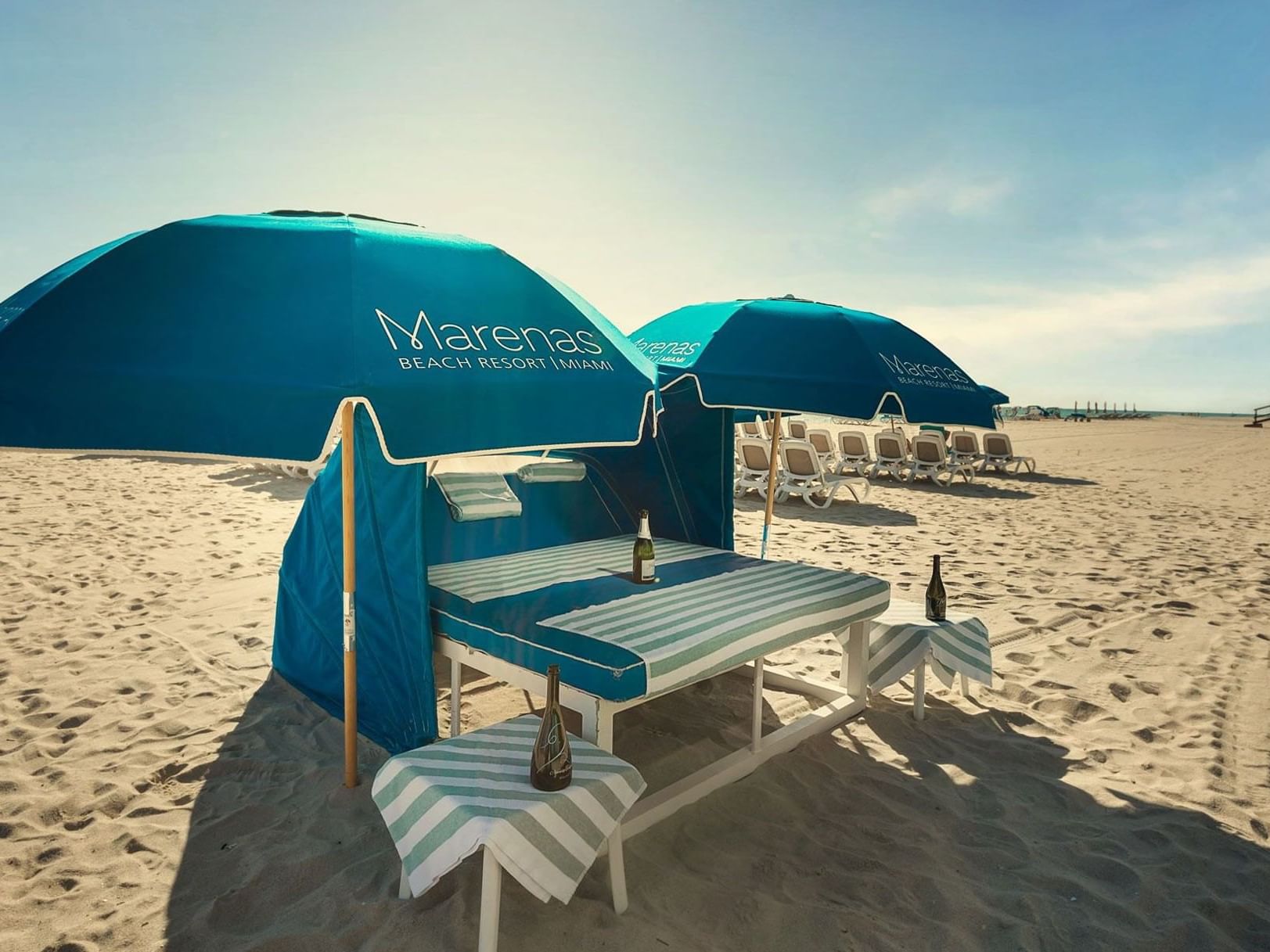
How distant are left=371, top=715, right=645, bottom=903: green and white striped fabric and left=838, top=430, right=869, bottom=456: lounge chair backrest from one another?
510 inches

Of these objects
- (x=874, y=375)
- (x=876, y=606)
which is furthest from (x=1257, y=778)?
(x=874, y=375)

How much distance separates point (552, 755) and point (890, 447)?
44.8 feet

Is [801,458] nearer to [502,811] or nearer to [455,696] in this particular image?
[455,696]

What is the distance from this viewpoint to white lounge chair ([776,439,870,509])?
11.5 m

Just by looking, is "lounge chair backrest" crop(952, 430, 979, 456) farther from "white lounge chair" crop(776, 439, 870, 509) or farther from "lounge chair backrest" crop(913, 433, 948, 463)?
"white lounge chair" crop(776, 439, 870, 509)

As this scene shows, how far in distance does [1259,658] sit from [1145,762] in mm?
2202

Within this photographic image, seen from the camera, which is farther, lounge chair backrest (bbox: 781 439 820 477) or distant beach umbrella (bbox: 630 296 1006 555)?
lounge chair backrest (bbox: 781 439 820 477)

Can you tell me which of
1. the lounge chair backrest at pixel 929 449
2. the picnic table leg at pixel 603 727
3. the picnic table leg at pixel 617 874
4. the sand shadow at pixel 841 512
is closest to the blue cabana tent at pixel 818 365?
the picnic table leg at pixel 603 727

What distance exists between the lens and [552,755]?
2.29 metres

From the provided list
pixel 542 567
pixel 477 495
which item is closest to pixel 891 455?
pixel 477 495

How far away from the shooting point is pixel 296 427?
2197mm

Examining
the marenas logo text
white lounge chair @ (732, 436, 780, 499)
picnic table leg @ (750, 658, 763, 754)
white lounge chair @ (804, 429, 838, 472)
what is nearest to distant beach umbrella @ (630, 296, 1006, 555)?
the marenas logo text

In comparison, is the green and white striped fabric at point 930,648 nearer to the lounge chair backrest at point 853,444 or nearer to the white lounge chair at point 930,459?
the lounge chair backrest at point 853,444

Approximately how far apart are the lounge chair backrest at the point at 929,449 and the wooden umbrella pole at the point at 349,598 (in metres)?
13.2
